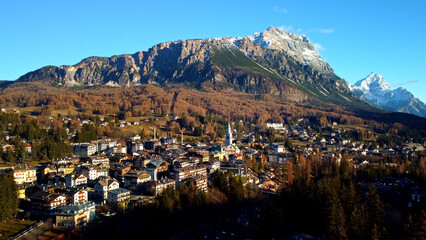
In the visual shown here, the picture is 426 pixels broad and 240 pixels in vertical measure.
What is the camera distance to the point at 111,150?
77312mm

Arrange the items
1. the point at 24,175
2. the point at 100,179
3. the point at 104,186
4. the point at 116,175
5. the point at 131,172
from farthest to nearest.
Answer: the point at 116,175, the point at 131,172, the point at 24,175, the point at 100,179, the point at 104,186

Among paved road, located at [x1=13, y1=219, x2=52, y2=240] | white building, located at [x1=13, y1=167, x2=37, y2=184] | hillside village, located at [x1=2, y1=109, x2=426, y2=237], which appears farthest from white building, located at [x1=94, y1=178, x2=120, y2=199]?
white building, located at [x1=13, y1=167, x2=37, y2=184]

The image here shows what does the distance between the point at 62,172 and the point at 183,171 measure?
722 inches

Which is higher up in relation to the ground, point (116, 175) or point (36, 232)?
point (116, 175)

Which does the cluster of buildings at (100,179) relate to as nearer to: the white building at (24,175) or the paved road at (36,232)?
the white building at (24,175)

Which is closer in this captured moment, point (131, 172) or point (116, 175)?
point (131, 172)

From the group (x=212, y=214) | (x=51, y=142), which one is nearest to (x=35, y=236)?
(x=212, y=214)

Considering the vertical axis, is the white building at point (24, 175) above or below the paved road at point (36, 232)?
above

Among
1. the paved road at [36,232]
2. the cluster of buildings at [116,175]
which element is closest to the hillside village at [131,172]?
the cluster of buildings at [116,175]

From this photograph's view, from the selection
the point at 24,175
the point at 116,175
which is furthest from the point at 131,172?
the point at 24,175

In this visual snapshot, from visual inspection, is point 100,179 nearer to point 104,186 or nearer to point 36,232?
point 104,186

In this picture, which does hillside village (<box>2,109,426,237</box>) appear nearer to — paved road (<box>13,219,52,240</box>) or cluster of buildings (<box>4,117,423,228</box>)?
cluster of buildings (<box>4,117,423,228</box>)

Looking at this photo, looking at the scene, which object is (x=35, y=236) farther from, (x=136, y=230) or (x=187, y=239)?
(x=187, y=239)

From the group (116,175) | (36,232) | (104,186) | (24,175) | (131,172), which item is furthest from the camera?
(116,175)
